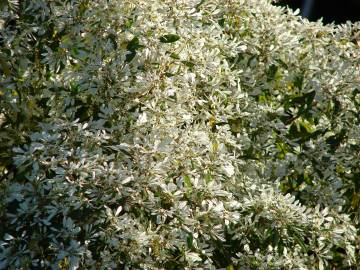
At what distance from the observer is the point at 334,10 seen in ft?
33.8

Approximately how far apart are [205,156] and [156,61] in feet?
1.43

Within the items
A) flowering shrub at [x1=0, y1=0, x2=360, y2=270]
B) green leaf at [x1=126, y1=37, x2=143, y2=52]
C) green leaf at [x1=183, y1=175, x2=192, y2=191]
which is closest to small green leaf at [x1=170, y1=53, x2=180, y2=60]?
flowering shrub at [x1=0, y1=0, x2=360, y2=270]

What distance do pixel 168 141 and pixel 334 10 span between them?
787 centimetres

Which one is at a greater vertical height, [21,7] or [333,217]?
[21,7]

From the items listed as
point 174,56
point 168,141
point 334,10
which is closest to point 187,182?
point 168,141

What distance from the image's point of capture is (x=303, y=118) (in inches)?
147

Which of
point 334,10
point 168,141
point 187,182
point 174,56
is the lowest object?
point 334,10

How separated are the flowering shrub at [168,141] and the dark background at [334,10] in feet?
21.5

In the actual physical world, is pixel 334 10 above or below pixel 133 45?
below

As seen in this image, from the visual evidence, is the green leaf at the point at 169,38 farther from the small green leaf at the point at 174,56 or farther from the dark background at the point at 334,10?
the dark background at the point at 334,10

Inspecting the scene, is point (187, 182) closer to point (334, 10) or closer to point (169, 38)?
point (169, 38)

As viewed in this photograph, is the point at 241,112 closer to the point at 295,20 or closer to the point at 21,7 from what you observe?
the point at 295,20

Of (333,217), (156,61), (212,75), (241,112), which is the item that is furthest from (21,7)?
(333,217)

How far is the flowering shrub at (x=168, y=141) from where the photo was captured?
287 centimetres
